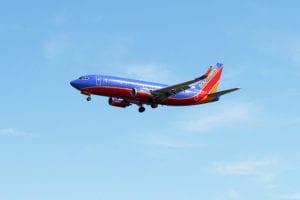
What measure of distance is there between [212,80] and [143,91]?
24.6 m

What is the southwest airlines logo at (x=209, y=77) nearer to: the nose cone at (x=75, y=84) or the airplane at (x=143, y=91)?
the airplane at (x=143, y=91)

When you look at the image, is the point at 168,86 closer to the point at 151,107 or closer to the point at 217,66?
the point at 151,107

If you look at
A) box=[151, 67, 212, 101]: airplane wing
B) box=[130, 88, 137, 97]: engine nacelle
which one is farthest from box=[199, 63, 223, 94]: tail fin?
box=[130, 88, 137, 97]: engine nacelle

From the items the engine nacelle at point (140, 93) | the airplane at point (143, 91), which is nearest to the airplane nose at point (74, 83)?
the airplane at point (143, 91)

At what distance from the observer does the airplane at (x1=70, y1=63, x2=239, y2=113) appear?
97.6 m

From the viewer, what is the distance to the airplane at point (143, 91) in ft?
320

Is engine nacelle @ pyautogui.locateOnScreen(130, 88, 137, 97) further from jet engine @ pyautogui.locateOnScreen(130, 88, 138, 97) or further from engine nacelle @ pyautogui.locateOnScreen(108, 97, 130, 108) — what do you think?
engine nacelle @ pyautogui.locateOnScreen(108, 97, 130, 108)

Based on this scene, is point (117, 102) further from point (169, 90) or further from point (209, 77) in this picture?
point (209, 77)

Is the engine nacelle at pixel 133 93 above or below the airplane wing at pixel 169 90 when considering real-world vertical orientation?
below

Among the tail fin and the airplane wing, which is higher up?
the tail fin

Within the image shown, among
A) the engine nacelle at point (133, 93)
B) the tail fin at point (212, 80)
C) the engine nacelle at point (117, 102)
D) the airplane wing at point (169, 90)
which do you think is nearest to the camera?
the engine nacelle at point (133, 93)

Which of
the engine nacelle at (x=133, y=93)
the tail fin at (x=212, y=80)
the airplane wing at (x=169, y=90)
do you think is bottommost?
the engine nacelle at (x=133, y=93)

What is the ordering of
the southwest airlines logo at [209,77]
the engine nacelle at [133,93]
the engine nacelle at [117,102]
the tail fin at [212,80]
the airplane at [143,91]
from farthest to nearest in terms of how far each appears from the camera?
the tail fin at [212,80]
the southwest airlines logo at [209,77]
the engine nacelle at [117,102]
the engine nacelle at [133,93]
the airplane at [143,91]

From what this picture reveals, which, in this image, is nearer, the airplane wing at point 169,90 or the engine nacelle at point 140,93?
the engine nacelle at point 140,93
